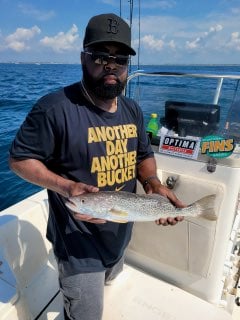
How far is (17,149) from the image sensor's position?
1.69 m

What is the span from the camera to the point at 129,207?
5.92ft

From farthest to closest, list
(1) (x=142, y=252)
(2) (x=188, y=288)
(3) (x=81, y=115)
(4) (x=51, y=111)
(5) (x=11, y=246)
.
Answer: (1) (x=142, y=252), (2) (x=188, y=288), (5) (x=11, y=246), (3) (x=81, y=115), (4) (x=51, y=111)

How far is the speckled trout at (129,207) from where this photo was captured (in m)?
1.61

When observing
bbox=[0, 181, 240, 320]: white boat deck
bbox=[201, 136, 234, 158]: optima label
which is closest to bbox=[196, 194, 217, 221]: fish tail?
bbox=[201, 136, 234, 158]: optima label

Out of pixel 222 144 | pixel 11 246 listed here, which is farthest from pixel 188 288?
pixel 11 246

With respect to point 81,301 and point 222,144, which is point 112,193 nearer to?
point 81,301

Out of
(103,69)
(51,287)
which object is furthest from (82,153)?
(51,287)

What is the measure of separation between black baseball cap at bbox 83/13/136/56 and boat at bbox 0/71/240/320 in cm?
105

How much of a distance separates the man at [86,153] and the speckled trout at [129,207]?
6 centimetres

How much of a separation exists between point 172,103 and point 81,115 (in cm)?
132

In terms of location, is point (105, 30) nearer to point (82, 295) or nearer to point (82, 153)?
point (82, 153)

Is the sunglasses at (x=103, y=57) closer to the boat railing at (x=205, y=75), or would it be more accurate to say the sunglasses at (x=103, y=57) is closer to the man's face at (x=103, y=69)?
the man's face at (x=103, y=69)

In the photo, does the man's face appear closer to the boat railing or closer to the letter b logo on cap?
the letter b logo on cap

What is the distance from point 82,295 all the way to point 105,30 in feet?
5.69
